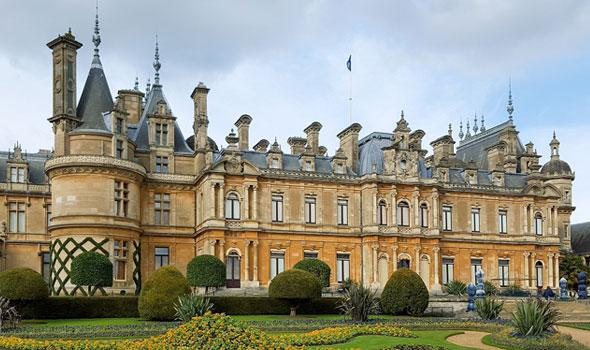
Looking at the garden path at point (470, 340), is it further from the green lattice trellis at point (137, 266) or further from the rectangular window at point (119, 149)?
the rectangular window at point (119, 149)

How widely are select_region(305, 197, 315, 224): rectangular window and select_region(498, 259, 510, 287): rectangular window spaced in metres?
14.3

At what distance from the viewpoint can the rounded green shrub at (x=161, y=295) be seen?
29.8m

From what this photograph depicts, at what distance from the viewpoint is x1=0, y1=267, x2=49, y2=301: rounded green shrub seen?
29797 millimetres

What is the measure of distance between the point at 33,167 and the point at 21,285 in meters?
20.7

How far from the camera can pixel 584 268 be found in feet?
185

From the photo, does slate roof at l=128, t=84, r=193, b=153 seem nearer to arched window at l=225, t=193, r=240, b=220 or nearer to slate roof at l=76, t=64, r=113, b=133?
slate roof at l=76, t=64, r=113, b=133

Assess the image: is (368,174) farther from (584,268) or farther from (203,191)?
(584,268)

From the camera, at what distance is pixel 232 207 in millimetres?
44656

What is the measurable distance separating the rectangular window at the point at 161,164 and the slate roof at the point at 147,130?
968mm

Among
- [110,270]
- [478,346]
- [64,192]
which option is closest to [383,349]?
[478,346]

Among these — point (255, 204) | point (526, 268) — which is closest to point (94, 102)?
point (255, 204)

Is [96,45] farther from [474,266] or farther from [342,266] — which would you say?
[474,266]

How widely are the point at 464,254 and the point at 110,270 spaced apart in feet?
80.1

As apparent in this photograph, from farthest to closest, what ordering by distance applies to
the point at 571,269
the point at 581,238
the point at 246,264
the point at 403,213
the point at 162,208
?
the point at 581,238
the point at 571,269
the point at 403,213
the point at 162,208
the point at 246,264
